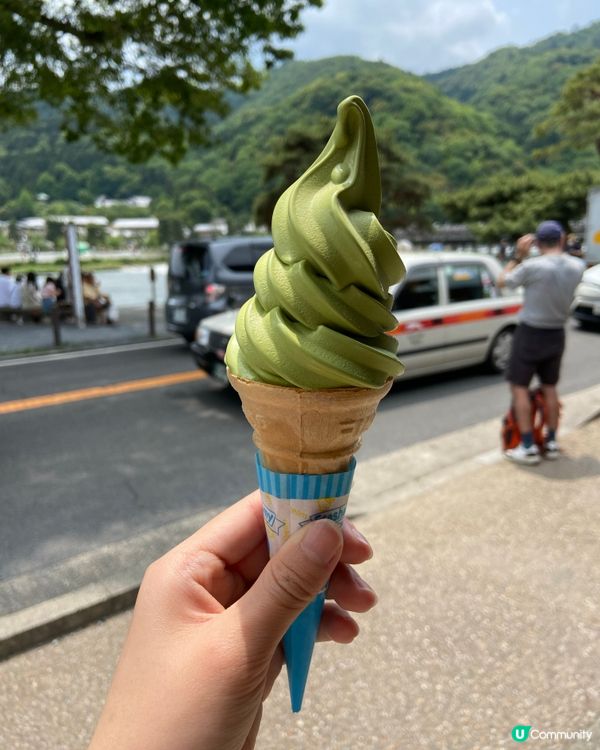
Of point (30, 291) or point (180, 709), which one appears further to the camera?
point (30, 291)

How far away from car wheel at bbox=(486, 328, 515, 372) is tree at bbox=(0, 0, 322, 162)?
607cm

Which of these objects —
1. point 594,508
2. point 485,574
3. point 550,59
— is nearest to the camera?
point 485,574

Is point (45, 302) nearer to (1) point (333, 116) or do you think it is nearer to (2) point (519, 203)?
(1) point (333, 116)

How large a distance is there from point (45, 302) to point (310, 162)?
1012 centimetres

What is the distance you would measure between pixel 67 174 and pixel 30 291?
265 ft

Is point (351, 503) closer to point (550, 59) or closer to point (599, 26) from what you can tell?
point (550, 59)

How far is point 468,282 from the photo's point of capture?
312 inches

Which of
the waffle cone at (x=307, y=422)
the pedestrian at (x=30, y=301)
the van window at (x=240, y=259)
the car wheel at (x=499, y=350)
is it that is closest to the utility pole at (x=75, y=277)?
the pedestrian at (x=30, y=301)

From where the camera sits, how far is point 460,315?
770 cm

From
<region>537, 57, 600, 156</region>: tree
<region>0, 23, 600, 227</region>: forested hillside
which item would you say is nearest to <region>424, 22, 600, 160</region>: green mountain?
<region>0, 23, 600, 227</region>: forested hillside

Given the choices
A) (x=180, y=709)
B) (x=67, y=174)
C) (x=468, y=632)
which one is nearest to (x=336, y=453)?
(x=180, y=709)

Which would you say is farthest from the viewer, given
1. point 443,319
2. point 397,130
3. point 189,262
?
point 397,130

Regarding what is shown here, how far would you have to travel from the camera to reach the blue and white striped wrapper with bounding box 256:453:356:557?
1.55 meters

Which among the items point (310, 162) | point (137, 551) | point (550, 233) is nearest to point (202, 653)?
point (137, 551)
